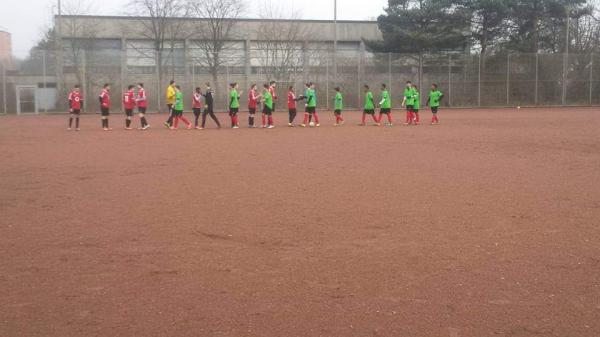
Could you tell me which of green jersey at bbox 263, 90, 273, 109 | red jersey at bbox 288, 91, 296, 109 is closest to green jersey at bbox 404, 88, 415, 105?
red jersey at bbox 288, 91, 296, 109

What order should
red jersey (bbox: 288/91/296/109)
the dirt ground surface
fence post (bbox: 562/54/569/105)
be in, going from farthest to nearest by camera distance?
fence post (bbox: 562/54/569/105) → red jersey (bbox: 288/91/296/109) → the dirt ground surface

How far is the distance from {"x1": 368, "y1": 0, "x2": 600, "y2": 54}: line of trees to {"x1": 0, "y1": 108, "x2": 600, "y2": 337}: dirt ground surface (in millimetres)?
34198

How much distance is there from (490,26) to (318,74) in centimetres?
1488

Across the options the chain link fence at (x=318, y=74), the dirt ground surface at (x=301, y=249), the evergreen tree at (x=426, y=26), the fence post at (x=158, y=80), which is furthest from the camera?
the evergreen tree at (x=426, y=26)

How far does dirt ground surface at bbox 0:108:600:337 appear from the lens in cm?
400

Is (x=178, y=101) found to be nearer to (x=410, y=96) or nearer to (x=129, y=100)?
(x=129, y=100)

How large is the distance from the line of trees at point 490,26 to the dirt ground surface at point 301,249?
34198mm

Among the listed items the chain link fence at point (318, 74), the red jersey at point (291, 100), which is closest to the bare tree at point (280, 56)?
the chain link fence at point (318, 74)

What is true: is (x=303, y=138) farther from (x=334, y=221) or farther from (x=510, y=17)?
(x=510, y=17)

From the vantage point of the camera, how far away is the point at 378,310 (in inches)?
163

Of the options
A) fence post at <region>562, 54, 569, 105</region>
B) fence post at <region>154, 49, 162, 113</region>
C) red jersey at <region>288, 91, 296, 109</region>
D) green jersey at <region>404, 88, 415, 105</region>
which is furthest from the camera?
fence post at <region>562, 54, 569, 105</region>

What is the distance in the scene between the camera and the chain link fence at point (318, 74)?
37.3m

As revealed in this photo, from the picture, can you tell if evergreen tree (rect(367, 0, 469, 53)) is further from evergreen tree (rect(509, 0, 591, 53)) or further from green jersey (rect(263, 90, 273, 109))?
green jersey (rect(263, 90, 273, 109))

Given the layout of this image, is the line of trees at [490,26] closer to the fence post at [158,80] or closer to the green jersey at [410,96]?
the fence post at [158,80]
